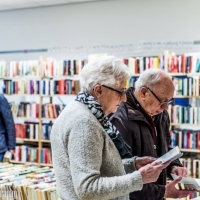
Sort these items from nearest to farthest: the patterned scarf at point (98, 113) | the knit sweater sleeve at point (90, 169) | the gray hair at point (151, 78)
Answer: the knit sweater sleeve at point (90, 169) < the patterned scarf at point (98, 113) < the gray hair at point (151, 78)

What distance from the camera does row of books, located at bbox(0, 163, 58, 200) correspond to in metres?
3.02

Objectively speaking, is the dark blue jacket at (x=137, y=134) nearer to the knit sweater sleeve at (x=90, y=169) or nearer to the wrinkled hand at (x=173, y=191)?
the wrinkled hand at (x=173, y=191)

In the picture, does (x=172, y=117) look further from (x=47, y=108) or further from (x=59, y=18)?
(x=59, y=18)

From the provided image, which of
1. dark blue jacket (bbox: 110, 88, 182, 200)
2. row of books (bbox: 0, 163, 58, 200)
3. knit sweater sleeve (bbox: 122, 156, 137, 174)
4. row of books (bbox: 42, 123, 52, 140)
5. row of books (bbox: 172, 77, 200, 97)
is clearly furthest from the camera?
row of books (bbox: 42, 123, 52, 140)

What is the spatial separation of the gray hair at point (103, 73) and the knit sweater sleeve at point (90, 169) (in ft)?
0.72

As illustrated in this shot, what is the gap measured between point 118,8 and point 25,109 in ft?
7.84

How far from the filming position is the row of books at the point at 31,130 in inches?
265

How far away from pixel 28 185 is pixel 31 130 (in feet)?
12.4

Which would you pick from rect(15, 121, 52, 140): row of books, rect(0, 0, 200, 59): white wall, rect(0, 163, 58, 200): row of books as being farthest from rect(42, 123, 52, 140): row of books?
rect(0, 163, 58, 200): row of books

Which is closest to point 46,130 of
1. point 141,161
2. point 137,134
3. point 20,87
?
point 20,87

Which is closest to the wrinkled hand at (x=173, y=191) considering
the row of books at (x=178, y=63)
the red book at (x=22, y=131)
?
the row of books at (x=178, y=63)

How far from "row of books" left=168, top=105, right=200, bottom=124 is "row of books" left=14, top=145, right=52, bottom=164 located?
218cm

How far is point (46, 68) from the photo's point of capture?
666 cm

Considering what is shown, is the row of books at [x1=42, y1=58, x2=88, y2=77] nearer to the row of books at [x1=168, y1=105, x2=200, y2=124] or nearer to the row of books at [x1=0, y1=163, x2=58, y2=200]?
the row of books at [x1=168, y1=105, x2=200, y2=124]
